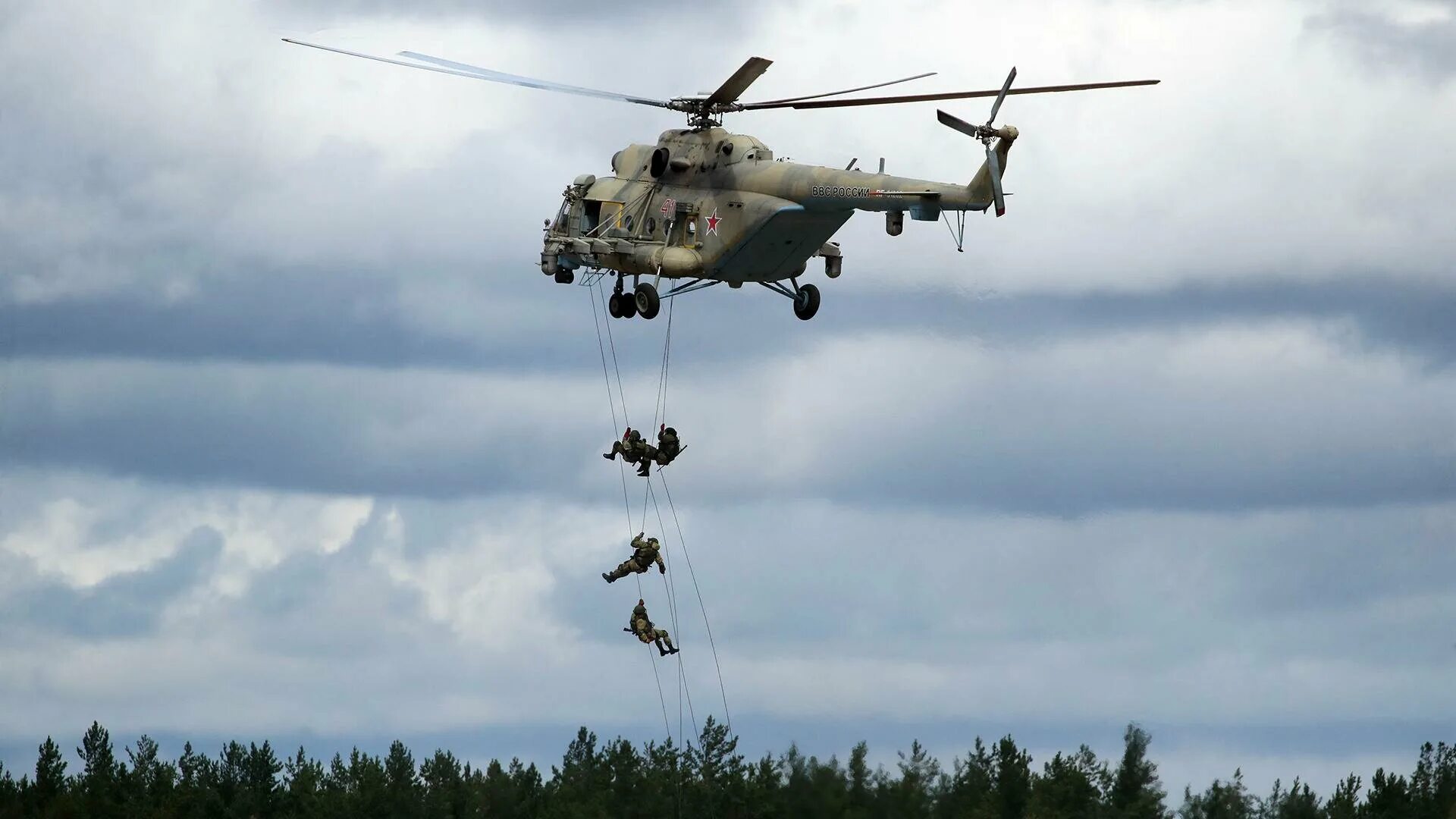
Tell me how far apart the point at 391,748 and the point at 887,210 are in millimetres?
72197

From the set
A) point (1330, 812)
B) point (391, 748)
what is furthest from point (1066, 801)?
point (391, 748)

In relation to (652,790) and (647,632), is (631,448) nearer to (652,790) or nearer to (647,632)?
(647,632)

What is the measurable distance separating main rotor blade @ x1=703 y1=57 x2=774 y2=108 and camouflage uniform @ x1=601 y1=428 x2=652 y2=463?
25.5 feet

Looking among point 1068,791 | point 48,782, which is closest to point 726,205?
point 1068,791

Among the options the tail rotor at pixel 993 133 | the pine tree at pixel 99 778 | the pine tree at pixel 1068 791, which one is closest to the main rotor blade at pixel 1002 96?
the tail rotor at pixel 993 133

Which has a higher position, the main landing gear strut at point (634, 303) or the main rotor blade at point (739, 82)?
the main rotor blade at point (739, 82)

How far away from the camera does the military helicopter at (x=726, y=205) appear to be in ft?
168

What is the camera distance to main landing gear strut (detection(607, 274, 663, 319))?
56.0 meters

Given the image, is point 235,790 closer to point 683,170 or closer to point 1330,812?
point 1330,812

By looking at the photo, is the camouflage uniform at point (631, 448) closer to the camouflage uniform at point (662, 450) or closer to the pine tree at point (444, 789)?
the camouflage uniform at point (662, 450)

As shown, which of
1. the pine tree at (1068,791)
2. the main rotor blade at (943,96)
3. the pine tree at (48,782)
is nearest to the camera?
the main rotor blade at (943,96)

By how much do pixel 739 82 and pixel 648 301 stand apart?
5.10 metres

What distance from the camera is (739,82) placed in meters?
55.9

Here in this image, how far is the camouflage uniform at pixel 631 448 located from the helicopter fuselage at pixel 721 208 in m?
3.64
